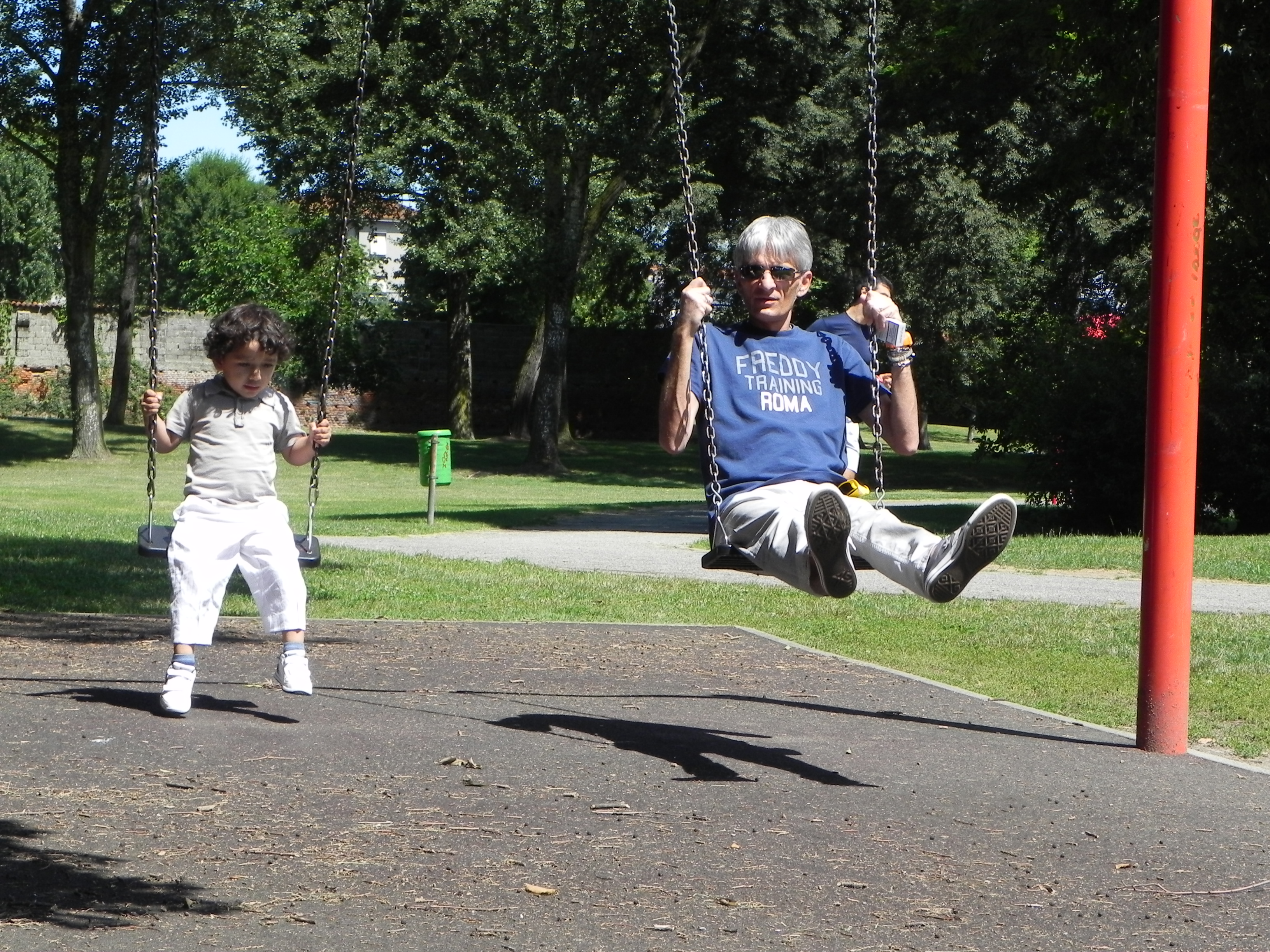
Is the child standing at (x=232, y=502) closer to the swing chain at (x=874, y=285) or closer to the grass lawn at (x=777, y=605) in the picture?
the swing chain at (x=874, y=285)

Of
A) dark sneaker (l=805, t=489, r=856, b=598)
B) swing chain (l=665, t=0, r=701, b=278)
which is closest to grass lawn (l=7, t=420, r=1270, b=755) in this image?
dark sneaker (l=805, t=489, r=856, b=598)

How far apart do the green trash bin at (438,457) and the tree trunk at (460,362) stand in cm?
1886

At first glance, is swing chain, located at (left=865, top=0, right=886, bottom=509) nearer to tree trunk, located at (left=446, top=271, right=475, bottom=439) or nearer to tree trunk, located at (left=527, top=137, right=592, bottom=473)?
tree trunk, located at (left=527, top=137, right=592, bottom=473)

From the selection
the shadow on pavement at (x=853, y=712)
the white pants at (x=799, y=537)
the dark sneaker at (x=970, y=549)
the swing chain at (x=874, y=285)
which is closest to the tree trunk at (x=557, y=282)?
the shadow on pavement at (x=853, y=712)

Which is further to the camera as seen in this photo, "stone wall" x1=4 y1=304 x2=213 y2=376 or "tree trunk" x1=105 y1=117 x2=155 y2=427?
"stone wall" x1=4 y1=304 x2=213 y2=376

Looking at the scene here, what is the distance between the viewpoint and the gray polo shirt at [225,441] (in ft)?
20.1

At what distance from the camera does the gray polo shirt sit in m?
6.14

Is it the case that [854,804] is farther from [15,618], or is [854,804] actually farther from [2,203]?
[2,203]

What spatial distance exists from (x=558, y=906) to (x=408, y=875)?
0.45m

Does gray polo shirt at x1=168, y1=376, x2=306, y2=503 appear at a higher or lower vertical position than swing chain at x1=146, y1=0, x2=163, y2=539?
lower

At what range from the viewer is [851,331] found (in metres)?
5.90

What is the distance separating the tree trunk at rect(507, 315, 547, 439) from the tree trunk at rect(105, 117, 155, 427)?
28.5ft

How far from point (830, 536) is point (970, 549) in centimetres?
45

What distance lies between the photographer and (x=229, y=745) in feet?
18.5
